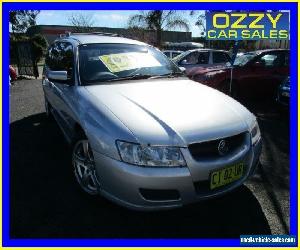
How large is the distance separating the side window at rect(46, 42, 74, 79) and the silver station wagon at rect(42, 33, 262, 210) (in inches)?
6.8

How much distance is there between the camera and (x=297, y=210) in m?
2.79

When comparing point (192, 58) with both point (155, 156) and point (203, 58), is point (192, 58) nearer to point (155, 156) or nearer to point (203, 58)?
point (203, 58)

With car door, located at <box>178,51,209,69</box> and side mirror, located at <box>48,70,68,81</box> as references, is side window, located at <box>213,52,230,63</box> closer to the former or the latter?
car door, located at <box>178,51,209,69</box>

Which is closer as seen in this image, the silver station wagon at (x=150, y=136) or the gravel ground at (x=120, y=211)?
the silver station wagon at (x=150, y=136)

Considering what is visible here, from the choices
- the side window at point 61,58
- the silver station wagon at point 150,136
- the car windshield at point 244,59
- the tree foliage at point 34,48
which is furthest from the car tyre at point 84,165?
the tree foliage at point 34,48

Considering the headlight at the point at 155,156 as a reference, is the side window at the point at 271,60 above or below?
above

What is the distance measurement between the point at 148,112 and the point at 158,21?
70.5ft

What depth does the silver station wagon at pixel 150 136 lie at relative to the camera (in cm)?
238

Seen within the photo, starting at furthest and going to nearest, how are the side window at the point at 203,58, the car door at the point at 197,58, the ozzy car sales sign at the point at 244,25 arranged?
the side window at the point at 203,58, the car door at the point at 197,58, the ozzy car sales sign at the point at 244,25

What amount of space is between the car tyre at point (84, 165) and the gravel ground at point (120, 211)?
12 centimetres

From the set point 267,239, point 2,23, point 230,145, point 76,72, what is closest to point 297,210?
point 267,239

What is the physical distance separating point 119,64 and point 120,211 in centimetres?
173

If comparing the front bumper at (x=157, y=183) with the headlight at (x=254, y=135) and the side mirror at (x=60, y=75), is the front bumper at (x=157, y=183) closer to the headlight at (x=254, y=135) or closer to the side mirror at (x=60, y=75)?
the headlight at (x=254, y=135)

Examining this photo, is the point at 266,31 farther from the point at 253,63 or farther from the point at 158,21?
the point at 158,21
